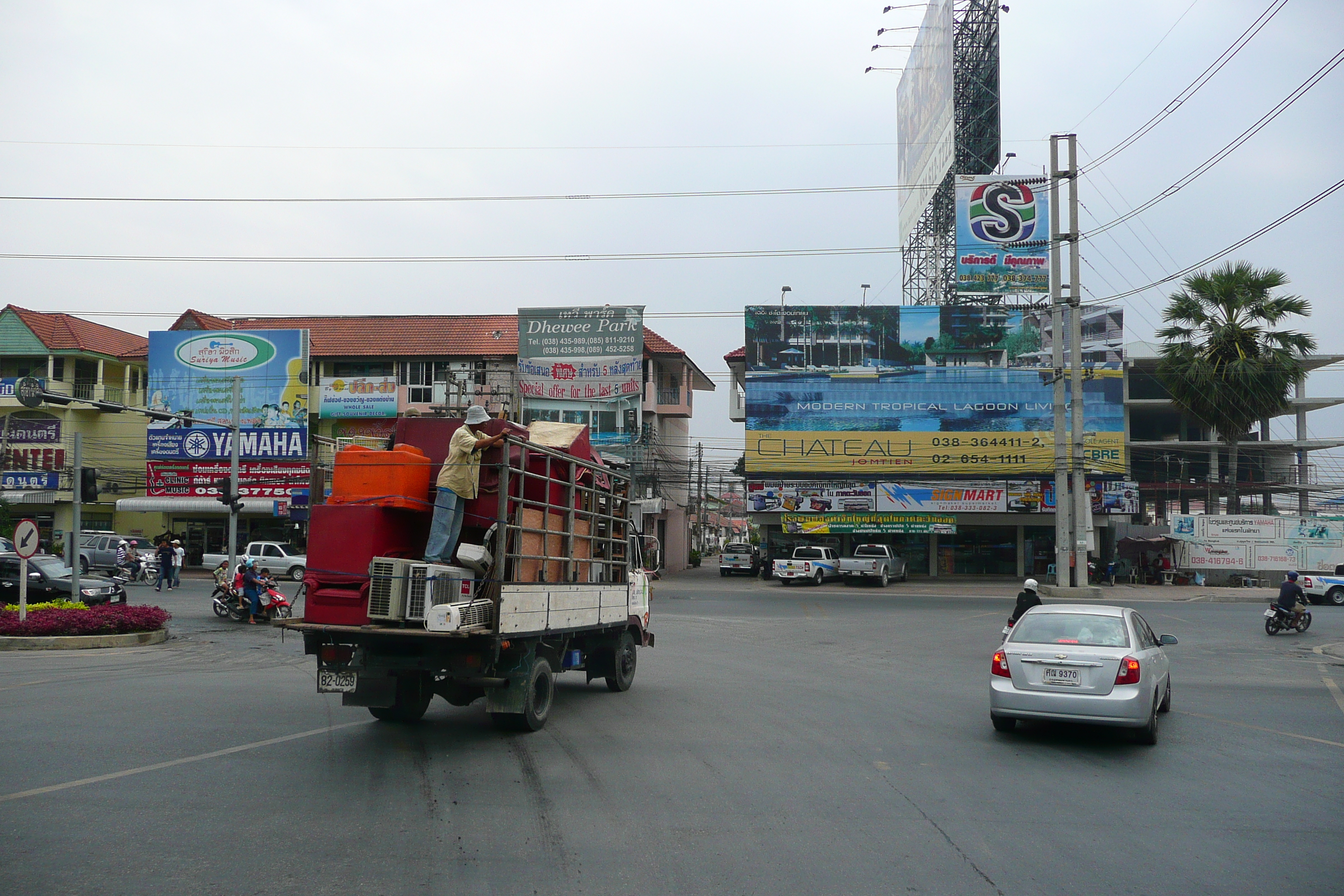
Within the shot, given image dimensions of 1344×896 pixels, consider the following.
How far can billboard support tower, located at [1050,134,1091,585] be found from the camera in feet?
108

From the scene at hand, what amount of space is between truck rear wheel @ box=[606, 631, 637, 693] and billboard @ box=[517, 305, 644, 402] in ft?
113

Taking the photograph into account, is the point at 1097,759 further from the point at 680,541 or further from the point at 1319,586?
the point at 680,541

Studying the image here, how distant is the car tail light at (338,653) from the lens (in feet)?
28.9

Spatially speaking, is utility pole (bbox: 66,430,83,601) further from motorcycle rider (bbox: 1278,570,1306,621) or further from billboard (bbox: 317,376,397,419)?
billboard (bbox: 317,376,397,419)

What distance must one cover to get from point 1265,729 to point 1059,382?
24515 mm

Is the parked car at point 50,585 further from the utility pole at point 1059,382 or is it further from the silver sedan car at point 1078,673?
the utility pole at point 1059,382

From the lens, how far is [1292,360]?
1576 inches

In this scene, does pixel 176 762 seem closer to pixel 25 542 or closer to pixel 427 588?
pixel 427 588

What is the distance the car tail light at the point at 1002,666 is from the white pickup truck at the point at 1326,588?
2965cm

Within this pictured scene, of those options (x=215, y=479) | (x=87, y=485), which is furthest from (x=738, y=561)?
(x=87, y=485)

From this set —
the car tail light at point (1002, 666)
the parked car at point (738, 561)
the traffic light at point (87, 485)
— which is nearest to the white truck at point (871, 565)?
the parked car at point (738, 561)

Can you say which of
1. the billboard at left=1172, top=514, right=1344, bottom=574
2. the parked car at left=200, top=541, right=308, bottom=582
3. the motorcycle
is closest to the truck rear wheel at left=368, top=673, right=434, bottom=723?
the motorcycle

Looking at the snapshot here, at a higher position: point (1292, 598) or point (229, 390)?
point (229, 390)

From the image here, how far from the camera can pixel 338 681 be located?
8797 millimetres
